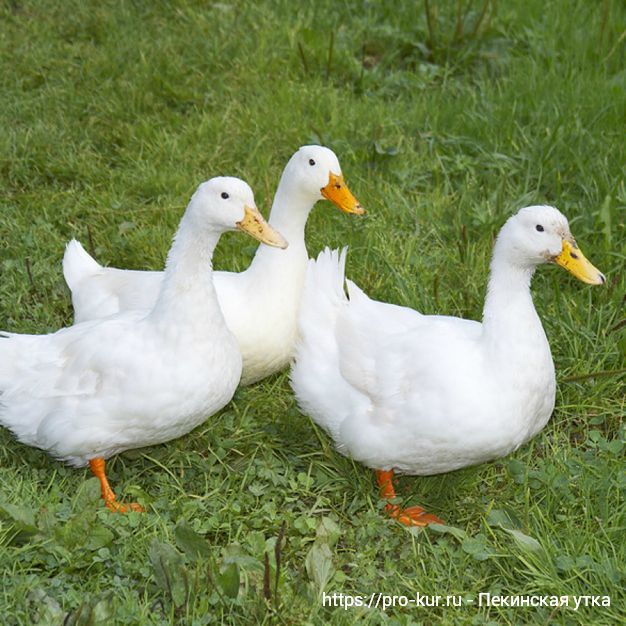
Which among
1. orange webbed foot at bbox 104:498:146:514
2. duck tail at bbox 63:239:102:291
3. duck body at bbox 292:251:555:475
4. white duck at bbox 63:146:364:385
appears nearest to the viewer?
duck body at bbox 292:251:555:475

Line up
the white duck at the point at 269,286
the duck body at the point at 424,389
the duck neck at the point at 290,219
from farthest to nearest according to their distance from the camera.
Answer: the duck neck at the point at 290,219 → the white duck at the point at 269,286 → the duck body at the point at 424,389

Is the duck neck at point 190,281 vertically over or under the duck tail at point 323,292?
over

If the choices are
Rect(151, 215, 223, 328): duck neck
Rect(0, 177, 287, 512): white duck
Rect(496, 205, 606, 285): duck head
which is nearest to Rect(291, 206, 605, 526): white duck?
Rect(496, 205, 606, 285): duck head

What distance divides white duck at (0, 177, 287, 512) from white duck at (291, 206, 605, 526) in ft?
1.47

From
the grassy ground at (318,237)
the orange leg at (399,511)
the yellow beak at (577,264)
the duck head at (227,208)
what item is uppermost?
the duck head at (227,208)

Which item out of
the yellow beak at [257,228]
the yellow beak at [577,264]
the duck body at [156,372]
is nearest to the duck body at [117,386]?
the duck body at [156,372]

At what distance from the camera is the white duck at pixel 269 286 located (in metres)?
4.33

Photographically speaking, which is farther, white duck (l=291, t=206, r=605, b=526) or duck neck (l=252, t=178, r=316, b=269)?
duck neck (l=252, t=178, r=316, b=269)

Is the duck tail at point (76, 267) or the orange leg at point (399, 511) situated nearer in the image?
the orange leg at point (399, 511)

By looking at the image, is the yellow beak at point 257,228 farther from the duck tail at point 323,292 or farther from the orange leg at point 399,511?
the orange leg at point 399,511

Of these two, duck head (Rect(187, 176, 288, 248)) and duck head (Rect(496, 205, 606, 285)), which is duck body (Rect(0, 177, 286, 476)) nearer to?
duck head (Rect(187, 176, 288, 248))

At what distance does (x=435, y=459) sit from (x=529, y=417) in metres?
0.38

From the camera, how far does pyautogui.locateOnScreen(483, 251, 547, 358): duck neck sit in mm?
3713

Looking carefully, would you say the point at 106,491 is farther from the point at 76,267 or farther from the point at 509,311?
the point at 509,311
